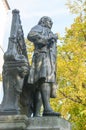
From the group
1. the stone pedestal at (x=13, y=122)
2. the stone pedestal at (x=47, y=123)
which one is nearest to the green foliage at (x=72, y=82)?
the stone pedestal at (x=47, y=123)

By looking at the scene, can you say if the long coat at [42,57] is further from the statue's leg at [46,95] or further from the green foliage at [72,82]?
the green foliage at [72,82]

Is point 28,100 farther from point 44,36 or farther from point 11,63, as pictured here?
point 44,36

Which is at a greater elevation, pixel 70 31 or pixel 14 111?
pixel 70 31


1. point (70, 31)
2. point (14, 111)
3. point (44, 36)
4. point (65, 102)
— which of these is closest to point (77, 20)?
point (70, 31)

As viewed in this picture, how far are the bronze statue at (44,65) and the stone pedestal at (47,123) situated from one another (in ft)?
0.78

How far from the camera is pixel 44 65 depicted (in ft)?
24.4

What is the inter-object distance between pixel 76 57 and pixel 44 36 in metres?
6.90

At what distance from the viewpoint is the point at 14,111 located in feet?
23.2

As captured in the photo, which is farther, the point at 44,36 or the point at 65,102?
the point at 65,102

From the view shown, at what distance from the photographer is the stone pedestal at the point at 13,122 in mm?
6797

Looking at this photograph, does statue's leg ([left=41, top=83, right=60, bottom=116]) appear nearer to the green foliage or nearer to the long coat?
the long coat

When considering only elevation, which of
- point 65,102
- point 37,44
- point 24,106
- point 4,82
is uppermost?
point 37,44

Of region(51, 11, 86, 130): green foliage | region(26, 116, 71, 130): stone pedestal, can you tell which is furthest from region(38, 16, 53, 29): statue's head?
region(51, 11, 86, 130): green foliage

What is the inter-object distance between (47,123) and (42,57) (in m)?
1.43
